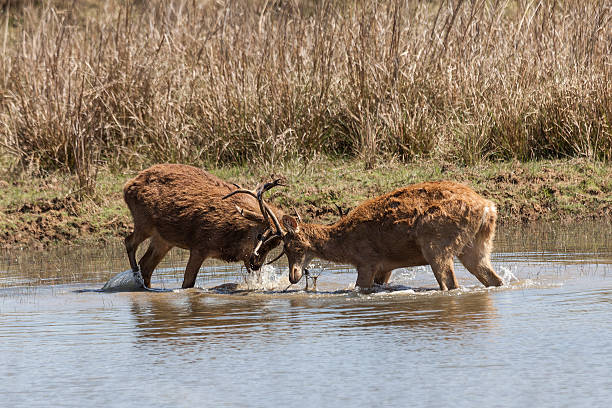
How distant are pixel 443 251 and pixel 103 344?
3.28m

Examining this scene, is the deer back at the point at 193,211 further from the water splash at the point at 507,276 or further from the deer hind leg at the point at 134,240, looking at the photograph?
the water splash at the point at 507,276

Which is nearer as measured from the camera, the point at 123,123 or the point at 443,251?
the point at 443,251

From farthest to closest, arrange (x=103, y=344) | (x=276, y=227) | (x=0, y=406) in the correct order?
(x=276, y=227)
(x=103, y=344)
(x=0, y=406)

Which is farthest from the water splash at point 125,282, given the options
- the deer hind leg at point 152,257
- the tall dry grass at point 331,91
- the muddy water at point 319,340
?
the tall dry grass at point 331,91

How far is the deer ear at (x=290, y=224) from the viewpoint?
Answer: 400 inches

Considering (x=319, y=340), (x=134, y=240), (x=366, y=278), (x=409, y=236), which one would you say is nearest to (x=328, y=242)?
(x=366, y=278)

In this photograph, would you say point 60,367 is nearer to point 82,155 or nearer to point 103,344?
point 103,344

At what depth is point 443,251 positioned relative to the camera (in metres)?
9.41

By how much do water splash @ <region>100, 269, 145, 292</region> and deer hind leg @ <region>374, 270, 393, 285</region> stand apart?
8.05 ft

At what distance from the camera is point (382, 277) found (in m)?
10.4

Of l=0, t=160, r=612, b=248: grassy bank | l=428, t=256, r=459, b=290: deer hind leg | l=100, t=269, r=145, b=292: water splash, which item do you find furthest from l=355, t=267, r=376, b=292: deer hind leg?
l=0, t=160, r=612, b=248: grassy bank

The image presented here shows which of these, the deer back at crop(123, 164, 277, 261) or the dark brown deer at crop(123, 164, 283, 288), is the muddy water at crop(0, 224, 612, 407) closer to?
the dark brown deer at crop(123, 164, 283, 288)

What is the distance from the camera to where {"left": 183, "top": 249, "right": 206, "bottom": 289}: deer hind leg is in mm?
10641

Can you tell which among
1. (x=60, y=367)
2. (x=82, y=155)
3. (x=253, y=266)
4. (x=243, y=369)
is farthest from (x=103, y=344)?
(x=82, y=155)
